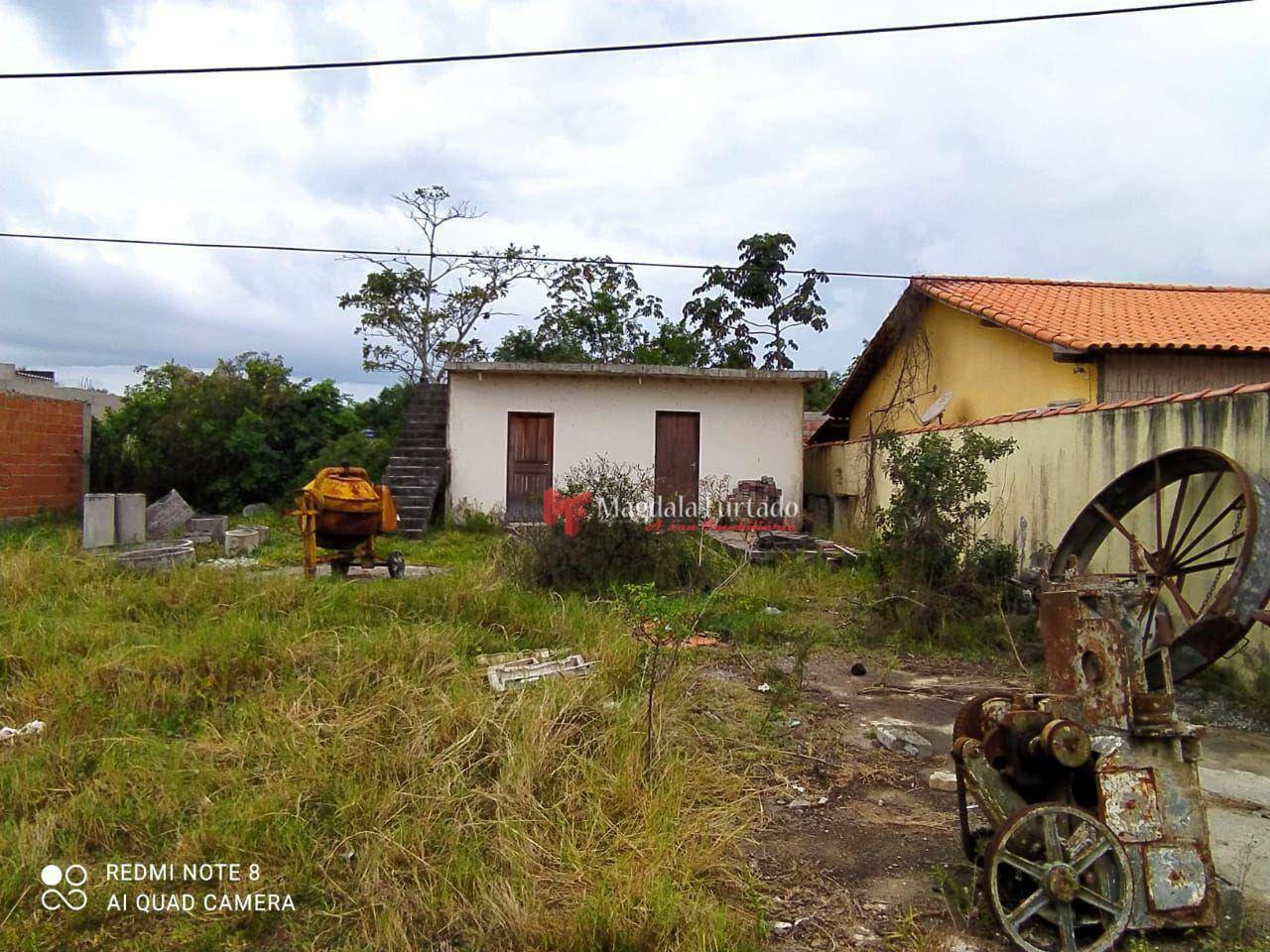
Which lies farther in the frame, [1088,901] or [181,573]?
[181,573]

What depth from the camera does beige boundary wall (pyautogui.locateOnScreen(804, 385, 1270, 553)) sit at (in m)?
5.43

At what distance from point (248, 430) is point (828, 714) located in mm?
12305

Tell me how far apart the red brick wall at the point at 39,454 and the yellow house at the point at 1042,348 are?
13.2m

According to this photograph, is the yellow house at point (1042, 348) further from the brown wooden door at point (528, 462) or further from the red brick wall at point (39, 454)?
the red brick wall at point (39, 454)

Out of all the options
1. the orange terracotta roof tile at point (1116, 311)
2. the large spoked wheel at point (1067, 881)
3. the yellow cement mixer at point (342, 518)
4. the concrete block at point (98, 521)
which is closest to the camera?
the large spoked wheel at point (1067, 881)

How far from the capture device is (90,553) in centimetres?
785

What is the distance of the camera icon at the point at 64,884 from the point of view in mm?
2848

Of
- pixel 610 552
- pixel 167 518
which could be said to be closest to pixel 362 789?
pixel 610 552

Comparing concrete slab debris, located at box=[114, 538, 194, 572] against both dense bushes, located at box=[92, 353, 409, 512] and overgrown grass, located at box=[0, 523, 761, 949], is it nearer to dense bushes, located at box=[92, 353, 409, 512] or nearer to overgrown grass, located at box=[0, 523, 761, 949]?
overgrown grass, located at box=[0, 523, 761, 949]

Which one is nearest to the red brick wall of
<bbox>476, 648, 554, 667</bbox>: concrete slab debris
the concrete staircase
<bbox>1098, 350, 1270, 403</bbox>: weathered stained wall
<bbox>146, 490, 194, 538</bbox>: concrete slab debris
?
<bbox>146, 490, 194, 538</bbox>: concrete slab debris

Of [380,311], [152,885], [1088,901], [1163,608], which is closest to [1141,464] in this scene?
[1163,608]

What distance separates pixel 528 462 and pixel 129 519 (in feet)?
18.6

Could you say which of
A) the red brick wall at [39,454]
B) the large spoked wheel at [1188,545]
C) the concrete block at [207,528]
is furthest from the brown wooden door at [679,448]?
the red brick wall at [39,454]

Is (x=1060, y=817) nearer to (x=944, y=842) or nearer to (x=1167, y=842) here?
(x=1167, y=842)
